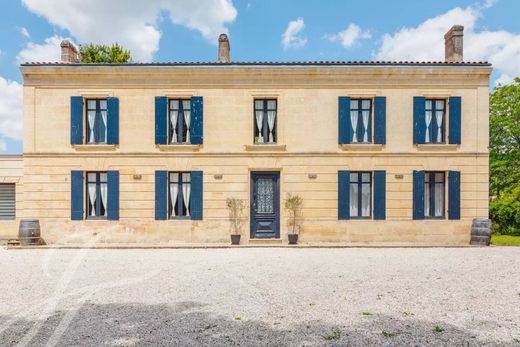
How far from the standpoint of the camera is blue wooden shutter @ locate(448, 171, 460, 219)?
41.4 ft

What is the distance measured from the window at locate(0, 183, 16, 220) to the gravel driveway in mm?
5651

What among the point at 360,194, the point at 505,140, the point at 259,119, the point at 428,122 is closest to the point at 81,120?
the point at 259,119

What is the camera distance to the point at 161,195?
12.7m

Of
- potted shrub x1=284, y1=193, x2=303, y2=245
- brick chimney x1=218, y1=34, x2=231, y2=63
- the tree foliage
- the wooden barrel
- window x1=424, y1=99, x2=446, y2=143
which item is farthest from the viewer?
the tree foliage

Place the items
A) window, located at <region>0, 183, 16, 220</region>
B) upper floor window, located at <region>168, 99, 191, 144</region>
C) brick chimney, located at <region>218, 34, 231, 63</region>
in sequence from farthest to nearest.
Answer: window, located at <region>0, 183, 16, 220</region> < brick chimney, located at <region>218, 34, 231, 63</region> < upper floor window, located at <region>168, 99, 191, 144</region>

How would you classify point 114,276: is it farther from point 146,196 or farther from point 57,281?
point 146,196

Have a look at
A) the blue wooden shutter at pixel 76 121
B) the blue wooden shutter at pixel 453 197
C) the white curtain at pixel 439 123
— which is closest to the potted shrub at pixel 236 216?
the blue wooden shutter at pixel 76 121

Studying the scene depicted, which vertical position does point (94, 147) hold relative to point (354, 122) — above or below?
below

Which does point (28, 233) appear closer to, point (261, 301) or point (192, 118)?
point (192, 118)

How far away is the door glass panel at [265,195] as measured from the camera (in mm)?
12922

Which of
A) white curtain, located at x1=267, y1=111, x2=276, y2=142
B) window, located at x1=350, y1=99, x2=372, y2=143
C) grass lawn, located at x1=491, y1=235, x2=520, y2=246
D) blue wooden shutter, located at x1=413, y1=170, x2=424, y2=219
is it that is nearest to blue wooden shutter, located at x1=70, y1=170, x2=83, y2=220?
white curtain, located at x1=267, y1=111, x2=276, y2=142

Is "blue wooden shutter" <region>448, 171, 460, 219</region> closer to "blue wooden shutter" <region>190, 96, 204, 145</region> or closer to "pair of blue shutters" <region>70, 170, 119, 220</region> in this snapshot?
"blue wooden shutter" <region>190, 96, 204, 145</region>

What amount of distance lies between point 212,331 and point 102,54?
24.8 m

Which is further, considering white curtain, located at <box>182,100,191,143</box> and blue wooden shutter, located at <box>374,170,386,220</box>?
white curtain, located at <box>182,100,191,143</box>
